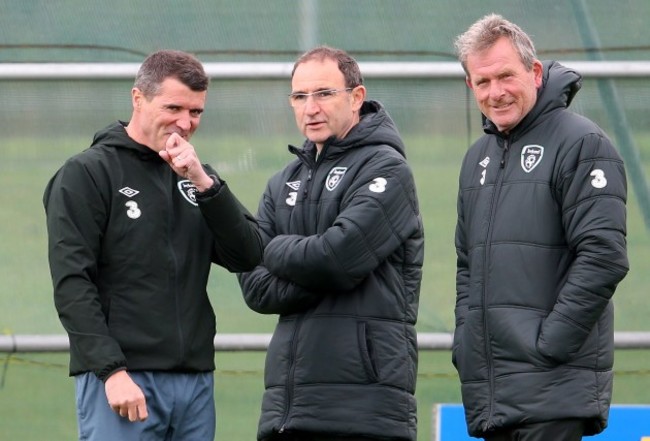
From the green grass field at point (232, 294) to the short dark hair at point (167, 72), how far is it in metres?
1.93

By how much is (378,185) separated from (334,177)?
180mm

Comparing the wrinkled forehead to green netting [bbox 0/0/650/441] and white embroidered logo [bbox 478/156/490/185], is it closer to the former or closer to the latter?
white embroidered logo [bbox 478/156/490/185]

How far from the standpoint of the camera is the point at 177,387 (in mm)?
3863

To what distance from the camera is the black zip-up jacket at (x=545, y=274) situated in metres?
3.94

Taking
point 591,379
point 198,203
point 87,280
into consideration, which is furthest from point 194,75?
point 591,379

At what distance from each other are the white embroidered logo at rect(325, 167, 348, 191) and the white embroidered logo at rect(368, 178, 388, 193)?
0.44ft

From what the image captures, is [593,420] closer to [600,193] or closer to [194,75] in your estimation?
[600,193]

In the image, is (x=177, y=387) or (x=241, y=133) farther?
(x=241, y=133)

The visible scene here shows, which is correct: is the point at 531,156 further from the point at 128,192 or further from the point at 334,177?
the point at 128,192

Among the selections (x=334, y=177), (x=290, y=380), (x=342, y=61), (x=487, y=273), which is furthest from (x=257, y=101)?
(x=487, y=273)

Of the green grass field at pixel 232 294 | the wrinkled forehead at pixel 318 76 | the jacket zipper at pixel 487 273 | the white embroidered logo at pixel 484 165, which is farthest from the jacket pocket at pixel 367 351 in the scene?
the green grass field at pixel 232 294

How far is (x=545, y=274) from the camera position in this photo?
159 inches

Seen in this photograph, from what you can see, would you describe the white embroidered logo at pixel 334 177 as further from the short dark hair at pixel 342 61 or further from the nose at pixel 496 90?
the nose at pixel 496 90

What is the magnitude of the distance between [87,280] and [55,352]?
7.25 feet
